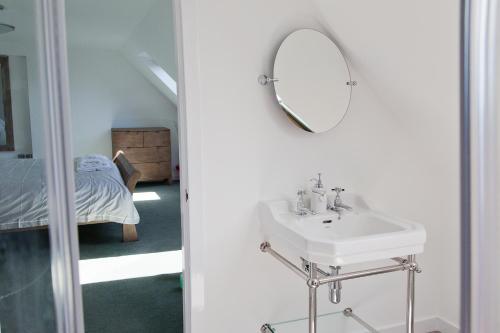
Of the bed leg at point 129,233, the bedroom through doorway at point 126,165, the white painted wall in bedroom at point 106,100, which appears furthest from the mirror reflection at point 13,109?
the white painted wall in bedroom at point 106,100

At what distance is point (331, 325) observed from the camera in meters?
2.33

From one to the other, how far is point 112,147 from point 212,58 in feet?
17.7

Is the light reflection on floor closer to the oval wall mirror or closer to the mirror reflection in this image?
the oval wall mirror

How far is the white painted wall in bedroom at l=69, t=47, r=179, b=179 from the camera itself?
6.79 m

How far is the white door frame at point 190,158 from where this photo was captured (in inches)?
75.4

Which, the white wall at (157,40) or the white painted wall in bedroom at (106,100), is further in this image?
the white painted wall in bedroom at (106,100)

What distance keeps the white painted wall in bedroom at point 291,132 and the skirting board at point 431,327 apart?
190 millimetres

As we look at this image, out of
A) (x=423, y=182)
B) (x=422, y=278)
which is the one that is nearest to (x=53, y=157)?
(x=423, y=182)

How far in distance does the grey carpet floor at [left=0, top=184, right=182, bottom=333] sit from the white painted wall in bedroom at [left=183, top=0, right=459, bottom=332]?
2.47 ft

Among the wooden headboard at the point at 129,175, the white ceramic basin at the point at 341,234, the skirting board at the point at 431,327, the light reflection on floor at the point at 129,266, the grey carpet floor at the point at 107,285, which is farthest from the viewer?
the wooden headboard at the point at 129,175

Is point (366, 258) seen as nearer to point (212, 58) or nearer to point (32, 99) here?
point (212, 58)

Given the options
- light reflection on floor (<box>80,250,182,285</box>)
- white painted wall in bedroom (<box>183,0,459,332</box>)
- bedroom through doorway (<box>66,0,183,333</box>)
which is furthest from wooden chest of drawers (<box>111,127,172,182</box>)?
white painted wall in bedroom (<box>183,0,459,332</box>)

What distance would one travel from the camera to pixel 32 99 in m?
0.66

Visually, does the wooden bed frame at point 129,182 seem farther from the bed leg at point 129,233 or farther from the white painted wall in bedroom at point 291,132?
the white painted wall in bedroom at point 291,132
